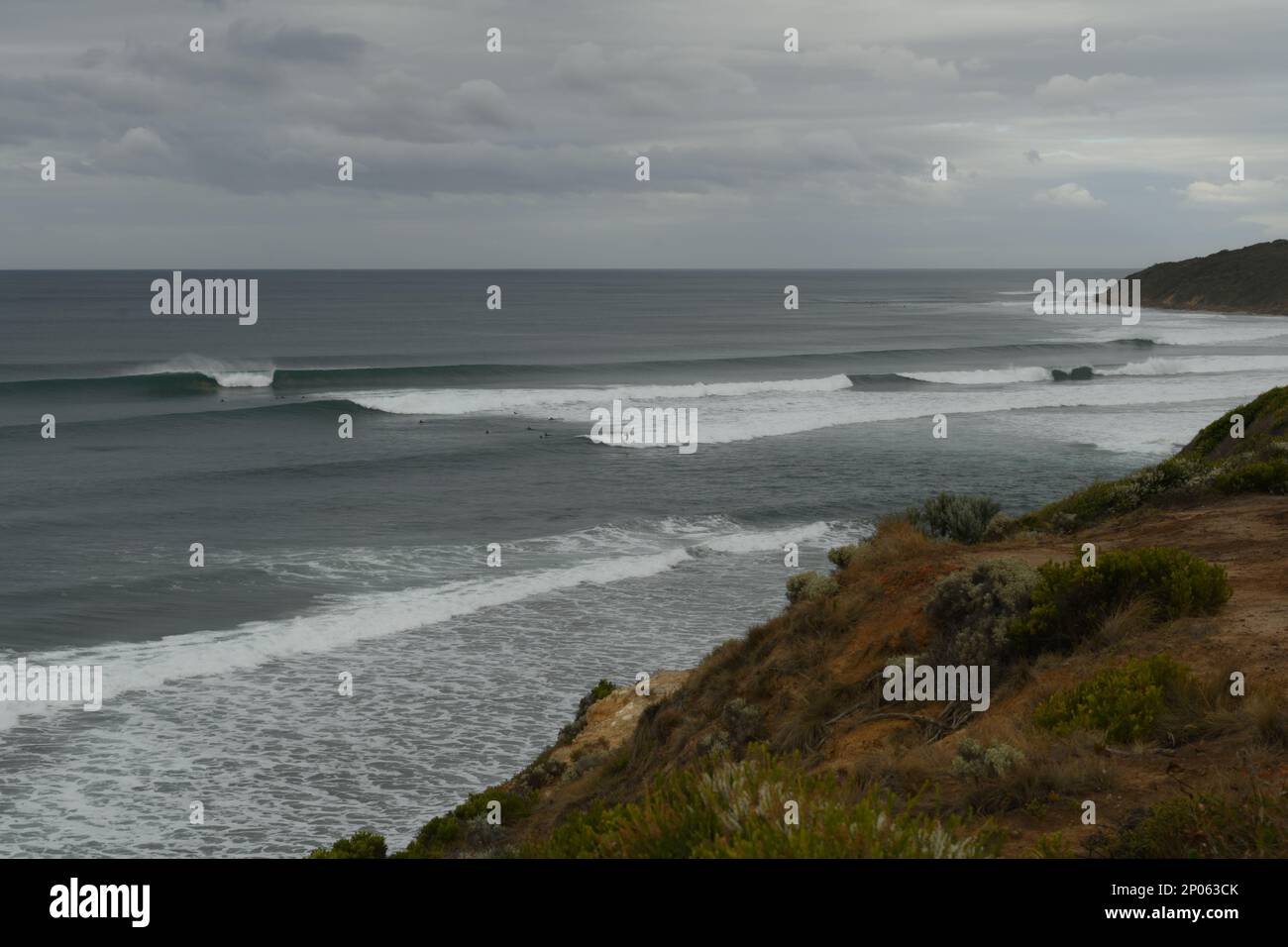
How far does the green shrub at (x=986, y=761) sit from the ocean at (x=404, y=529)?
23.6 ft

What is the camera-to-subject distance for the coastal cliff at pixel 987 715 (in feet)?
16.6

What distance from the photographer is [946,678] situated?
9117 mm

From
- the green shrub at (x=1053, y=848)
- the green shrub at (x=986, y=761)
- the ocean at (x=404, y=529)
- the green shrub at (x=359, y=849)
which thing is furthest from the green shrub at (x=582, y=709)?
the green shrub at (x=1053, y=848)

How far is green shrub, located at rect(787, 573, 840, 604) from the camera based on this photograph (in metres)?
12.3

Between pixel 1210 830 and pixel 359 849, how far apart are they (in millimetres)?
7338

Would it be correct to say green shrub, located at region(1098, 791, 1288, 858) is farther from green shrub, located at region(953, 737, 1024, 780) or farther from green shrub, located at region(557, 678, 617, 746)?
green shrub, located at region(557, 678, 617, 746)

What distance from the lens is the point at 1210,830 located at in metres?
4.98

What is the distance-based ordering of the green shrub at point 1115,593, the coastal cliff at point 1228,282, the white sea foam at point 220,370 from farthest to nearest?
the coastal cliff at point 1228,282 < the white sea foam at point 220,370 < the green shrub at point 1115,593

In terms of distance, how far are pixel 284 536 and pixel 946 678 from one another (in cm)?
1933

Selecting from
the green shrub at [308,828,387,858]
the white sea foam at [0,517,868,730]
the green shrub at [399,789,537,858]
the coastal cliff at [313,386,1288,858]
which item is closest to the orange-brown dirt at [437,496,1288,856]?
the coastal cliff at [313,386,1288,858]

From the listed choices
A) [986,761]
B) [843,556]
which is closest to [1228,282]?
[843,556]

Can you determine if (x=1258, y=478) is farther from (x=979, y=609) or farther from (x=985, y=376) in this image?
(x=985, y=376)

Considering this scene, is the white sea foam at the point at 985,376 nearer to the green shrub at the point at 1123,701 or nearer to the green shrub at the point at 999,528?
the green shrub at the point at 999,528
